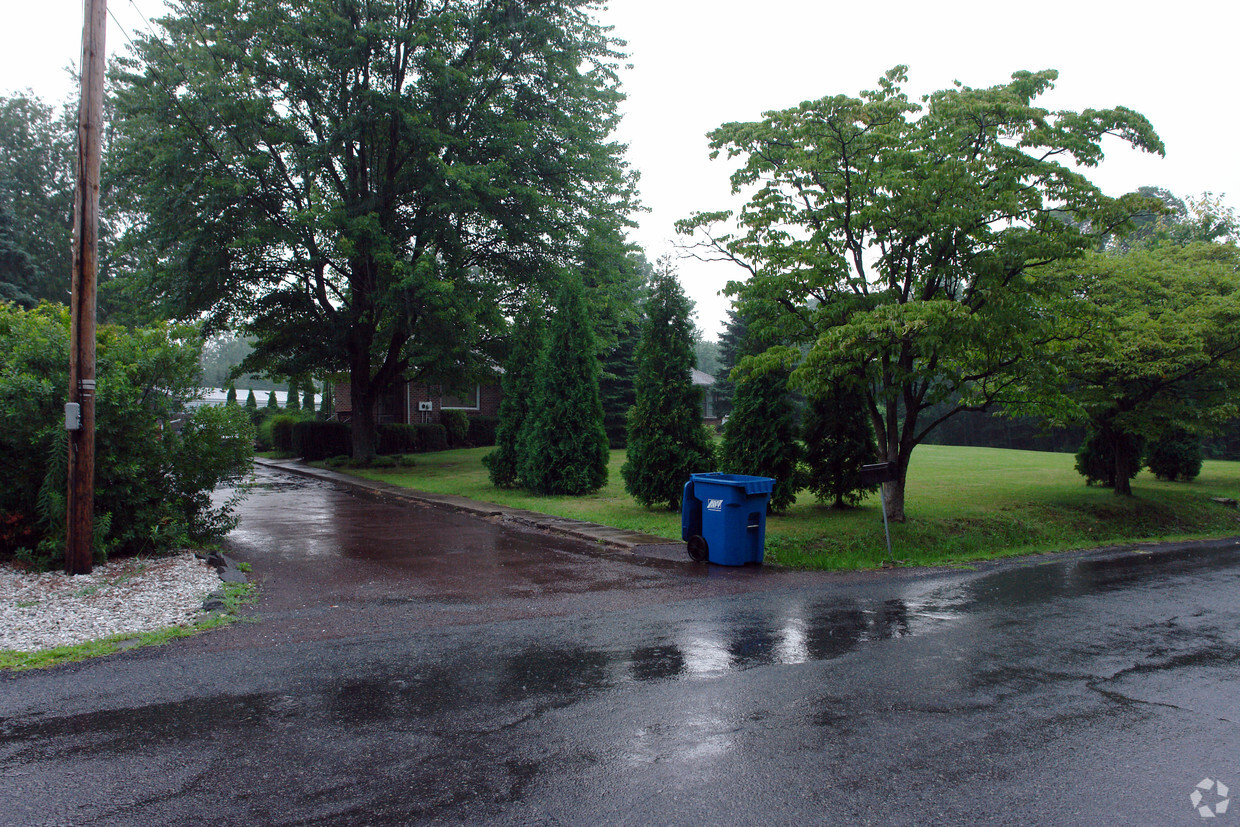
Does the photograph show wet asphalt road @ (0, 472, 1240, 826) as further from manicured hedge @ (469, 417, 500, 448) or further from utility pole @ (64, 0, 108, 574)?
manicured hedge @ (469, 417, 500, 448)

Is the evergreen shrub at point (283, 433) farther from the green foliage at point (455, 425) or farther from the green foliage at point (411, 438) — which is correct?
the green foliage at point (455, 425)

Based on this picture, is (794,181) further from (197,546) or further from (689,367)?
(197,546)

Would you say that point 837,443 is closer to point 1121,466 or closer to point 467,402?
point 1121,466

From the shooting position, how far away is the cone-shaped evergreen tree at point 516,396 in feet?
64.2

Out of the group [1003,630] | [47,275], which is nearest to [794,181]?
[1003,630]

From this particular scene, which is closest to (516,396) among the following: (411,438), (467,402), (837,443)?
(837,443)

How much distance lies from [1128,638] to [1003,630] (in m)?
1.05

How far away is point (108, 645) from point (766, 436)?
1100 cm

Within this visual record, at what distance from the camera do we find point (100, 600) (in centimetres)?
723

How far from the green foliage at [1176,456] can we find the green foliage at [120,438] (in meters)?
26.6

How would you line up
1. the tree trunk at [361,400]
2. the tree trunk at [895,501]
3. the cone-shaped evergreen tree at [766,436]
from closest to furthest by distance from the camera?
the tree trunk at [895,501], the cone-shaped evergreen tree at [766,436], the tree trunk at [361,400]

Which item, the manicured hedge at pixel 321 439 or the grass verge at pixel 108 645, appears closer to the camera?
the grass verge at pixel 108 645

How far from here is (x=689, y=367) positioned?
15.3 meters

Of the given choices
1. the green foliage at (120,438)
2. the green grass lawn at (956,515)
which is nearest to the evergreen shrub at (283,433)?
the green grass lawn at (956,515)
